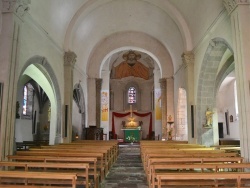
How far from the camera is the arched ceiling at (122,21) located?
32.1 feet

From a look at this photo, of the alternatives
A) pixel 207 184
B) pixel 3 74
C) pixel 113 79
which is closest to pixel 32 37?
pixel 3 74

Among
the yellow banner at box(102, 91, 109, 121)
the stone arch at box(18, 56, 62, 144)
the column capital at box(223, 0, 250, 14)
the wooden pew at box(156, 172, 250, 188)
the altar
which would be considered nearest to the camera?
the wooden pew at box(156, 172, 250, 188)

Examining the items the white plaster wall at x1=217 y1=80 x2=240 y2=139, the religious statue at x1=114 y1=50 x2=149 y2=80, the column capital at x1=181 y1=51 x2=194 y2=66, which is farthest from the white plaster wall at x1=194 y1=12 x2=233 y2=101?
the religious statue at x1=114 y1=50 x2=149 y2=80

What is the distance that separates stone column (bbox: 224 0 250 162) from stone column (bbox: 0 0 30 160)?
5.71 meters

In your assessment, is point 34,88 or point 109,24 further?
point 34,88

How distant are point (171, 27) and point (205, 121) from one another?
5674 mm

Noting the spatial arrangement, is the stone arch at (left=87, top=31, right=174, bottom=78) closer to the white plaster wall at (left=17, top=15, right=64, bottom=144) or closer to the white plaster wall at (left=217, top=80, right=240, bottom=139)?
the white plaster wall at (left=217, top=80, right=240, bottom=139)

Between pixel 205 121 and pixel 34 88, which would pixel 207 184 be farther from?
pixel 34 88

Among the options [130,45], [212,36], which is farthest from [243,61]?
[130,45]

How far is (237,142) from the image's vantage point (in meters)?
13.8

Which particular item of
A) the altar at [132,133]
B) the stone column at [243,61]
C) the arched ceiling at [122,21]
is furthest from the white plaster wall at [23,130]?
the stone column at [243,61]

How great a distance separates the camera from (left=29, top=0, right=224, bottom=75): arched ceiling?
978 cm

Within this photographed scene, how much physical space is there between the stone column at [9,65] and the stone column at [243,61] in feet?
18.7

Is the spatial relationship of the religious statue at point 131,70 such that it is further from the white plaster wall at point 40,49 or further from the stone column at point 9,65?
the stone column at point 9,65
